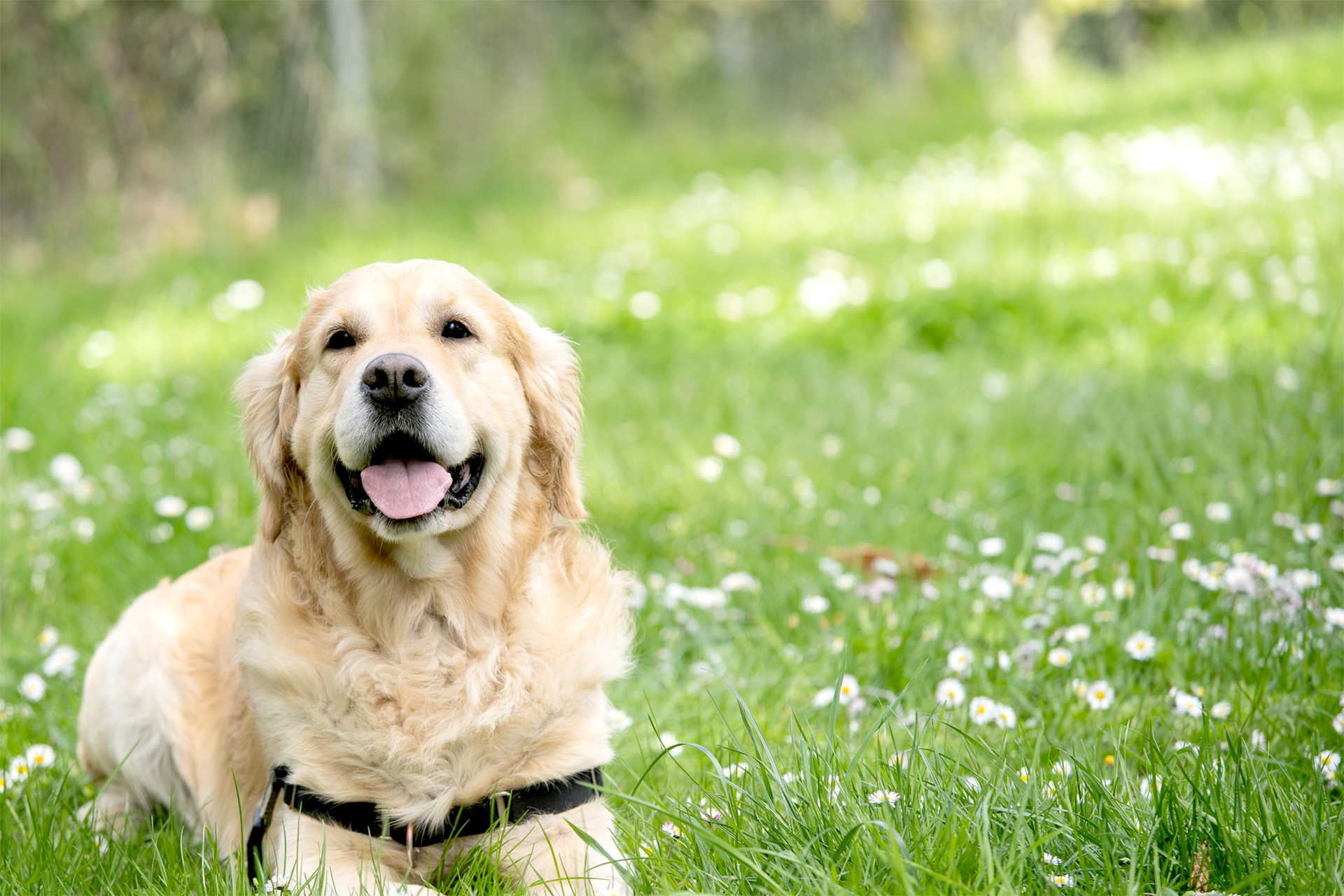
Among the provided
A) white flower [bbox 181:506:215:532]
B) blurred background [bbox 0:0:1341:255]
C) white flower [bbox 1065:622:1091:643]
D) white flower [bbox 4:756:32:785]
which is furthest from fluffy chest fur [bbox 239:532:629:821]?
blurred background [bbox 0:0:1341:255]

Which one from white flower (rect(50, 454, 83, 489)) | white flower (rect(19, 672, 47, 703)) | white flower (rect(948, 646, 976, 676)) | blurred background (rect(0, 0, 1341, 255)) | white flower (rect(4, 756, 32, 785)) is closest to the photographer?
white flower (rect(4, 756, 32, 785))

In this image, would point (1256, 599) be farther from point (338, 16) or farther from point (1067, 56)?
point (1067, 56)

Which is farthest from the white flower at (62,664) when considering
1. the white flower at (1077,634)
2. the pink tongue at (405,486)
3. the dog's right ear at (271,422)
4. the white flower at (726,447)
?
the white flower at (1077,634)

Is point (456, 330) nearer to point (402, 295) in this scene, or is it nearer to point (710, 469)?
point (402, 295)

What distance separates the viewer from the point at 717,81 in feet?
40.1

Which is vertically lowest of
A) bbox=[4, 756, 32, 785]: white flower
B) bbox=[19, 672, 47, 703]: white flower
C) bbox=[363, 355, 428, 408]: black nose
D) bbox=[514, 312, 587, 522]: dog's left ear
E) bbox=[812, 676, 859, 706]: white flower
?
bbox=[19, 672, 47, 703]: white flower

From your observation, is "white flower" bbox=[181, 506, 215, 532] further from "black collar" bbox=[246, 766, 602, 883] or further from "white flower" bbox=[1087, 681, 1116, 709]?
"white flower" bbox=[1087, 681, 1116, 709]

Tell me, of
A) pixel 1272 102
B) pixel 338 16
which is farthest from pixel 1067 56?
pixel 338 16

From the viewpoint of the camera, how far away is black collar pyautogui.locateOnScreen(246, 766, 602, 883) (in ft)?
7.77

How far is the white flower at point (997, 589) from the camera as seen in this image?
130 inches

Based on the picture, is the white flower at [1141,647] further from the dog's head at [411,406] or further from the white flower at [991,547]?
the dog's head at [411,406]

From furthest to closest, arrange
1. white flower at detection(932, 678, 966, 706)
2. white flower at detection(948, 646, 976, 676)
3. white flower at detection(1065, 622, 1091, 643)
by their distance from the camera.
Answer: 1. white flower at detection(1065, 622, 1091, 643)
2. white flower at detection(948, 646, 976, 676)
3. white flower at detection(932, 678, 966, 706)

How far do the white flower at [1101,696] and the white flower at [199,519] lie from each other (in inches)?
117

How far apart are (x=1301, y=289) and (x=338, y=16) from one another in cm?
628
